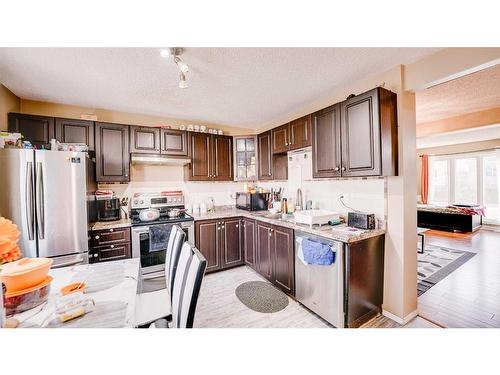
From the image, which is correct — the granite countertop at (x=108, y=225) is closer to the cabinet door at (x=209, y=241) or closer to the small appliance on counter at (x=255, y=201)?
the cabinet door at (x=209, y=241)

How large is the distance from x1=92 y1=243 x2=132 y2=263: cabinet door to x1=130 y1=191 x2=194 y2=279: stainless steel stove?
0.08m

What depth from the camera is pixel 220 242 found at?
3.01m

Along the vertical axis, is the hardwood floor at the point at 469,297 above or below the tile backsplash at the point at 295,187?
below

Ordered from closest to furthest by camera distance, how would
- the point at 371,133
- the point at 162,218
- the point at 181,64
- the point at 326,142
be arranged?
the point at 181,64 < the point at 371,133 < the point at 326,142 < the point at 162,218

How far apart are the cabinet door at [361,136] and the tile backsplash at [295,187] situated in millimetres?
289

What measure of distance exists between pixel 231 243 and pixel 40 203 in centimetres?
219

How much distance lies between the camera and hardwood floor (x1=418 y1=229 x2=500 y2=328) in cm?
193

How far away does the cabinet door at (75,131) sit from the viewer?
2393 mm

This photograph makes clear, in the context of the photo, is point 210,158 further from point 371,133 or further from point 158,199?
point 371,133

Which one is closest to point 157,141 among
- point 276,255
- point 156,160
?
point 156,160

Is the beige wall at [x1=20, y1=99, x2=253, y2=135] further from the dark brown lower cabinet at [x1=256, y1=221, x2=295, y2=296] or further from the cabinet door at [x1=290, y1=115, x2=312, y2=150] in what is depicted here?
the dark brown lower cabinet at [x1=256, y1=221, x2=295, y2=296]

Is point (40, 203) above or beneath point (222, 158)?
beneath

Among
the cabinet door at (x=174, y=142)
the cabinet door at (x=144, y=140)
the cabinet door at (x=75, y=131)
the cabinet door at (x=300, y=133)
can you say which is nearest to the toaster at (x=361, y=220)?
the cabinet door at (x=300, y=133)
